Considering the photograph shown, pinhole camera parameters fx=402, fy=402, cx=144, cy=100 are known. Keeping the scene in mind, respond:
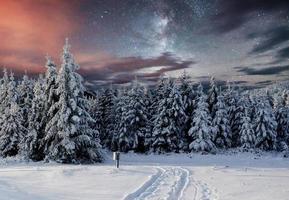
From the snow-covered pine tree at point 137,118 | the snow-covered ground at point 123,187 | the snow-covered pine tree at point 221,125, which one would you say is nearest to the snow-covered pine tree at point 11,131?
the snow-covered pine tree at point 137,118

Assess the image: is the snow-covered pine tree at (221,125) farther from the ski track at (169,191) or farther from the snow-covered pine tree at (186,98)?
the ski track at (169,191)

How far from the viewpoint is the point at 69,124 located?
113 ft

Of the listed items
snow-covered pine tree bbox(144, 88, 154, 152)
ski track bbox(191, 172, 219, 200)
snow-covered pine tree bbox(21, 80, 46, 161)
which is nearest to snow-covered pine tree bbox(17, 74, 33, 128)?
snow-covered pine tree bbox(21, 80, 46, 161)

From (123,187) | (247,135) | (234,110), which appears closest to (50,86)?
(123,187)

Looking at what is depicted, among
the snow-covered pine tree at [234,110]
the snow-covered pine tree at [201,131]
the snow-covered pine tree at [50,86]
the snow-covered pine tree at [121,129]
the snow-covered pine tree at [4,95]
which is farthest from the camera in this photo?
the snow-covered pine tree at [234,110]

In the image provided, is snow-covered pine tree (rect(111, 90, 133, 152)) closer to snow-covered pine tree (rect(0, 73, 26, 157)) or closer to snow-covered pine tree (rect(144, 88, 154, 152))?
snow-covered pine tree (rect(144, 88, 154, 152))

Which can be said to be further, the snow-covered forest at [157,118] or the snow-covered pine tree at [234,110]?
the snow-covered pine tree at [234,110]

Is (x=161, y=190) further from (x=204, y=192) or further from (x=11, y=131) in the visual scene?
(x=11, y=131)

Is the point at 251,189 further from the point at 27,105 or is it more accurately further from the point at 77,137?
the point at 27,105

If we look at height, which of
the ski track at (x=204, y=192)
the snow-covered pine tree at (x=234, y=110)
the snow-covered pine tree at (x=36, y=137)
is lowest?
the ski track at (x=204, y=192)

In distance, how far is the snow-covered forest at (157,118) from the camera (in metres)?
41.0

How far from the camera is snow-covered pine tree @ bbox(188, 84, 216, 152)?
52.3 metres

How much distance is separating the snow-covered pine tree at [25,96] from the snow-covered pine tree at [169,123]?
660 inches

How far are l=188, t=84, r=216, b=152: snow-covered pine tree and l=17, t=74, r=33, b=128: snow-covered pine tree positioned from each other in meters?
21.3
